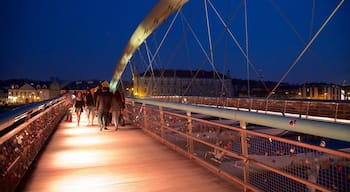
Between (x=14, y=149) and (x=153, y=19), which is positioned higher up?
(x=153, y=19)

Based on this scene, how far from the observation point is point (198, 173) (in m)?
4.83

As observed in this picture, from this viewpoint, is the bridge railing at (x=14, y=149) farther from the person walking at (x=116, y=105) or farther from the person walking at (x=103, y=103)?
the person walking at (x=116, y=105)

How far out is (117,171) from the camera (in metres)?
5.10

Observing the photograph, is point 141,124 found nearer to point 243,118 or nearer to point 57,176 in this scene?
point 57,176

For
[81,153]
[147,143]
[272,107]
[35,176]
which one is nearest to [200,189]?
[35,176]

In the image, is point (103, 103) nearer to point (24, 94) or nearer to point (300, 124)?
point (300, 124)

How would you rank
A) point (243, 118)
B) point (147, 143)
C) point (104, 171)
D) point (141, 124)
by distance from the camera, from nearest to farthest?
point (243, 118) → point (104, 171) → point (147, 143) → point (141, 124)

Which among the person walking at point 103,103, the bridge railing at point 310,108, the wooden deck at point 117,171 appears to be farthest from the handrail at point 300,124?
the bridge railing at point 310,108

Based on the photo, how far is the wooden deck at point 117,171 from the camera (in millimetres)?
4277

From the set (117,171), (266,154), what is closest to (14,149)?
(117,171)

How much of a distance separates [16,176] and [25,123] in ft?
3.62

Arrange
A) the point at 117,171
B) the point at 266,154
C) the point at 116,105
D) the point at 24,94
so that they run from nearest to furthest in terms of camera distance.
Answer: the point at 266,154
the point at 117,171
the point at 116,105
the point at 24,94

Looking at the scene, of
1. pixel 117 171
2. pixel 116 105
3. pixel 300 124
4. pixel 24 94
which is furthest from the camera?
pixel 24 94

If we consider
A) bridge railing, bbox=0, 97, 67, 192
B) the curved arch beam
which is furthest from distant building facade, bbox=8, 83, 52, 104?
bridge railing, bbox=0, 97, 67, 192
